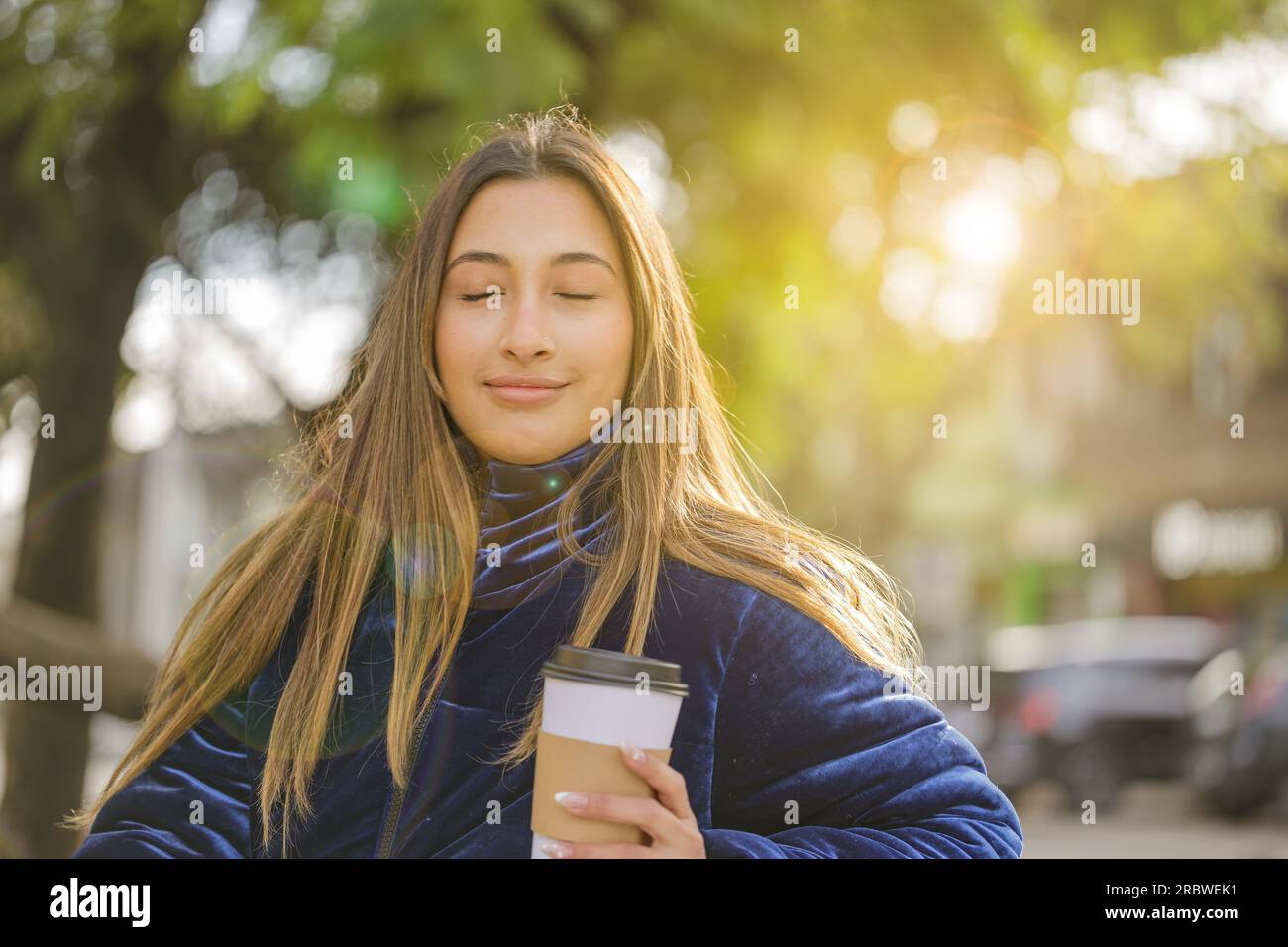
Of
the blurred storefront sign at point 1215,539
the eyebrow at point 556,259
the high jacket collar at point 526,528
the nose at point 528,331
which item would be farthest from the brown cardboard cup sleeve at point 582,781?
the blurred storefront sign at point 1215,539

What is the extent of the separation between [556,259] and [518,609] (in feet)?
1.58

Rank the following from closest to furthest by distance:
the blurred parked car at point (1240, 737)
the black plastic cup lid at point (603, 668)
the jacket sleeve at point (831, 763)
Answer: the black plastic cup lid at point (603, 668) < the jacket sleeve at point (831, 763) < the blurred parked car at point (1240, 737)

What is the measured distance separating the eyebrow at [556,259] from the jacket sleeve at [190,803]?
70cm

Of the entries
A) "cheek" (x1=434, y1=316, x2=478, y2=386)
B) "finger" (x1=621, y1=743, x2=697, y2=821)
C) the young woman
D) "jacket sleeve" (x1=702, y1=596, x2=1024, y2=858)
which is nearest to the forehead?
the young woman

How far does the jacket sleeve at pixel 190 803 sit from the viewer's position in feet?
6.15

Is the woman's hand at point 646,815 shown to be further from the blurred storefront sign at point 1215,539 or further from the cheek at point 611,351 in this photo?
the blurred storefront sign at point 1215,539

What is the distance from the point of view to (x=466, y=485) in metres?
1.93

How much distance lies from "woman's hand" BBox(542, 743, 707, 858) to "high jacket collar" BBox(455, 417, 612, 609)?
0.32m

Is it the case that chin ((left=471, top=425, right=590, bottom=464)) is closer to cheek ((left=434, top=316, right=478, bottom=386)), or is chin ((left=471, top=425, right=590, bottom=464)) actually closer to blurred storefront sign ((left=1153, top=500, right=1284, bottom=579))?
cheek ((left=434, top=316, right=478, bottom=386))

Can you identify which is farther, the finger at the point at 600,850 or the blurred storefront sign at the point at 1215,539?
the blurred storefront sign at the point at 1215,539

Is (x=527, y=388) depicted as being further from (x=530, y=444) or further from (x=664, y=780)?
(x=664, y=780)

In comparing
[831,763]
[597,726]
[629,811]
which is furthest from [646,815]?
[831,763]
